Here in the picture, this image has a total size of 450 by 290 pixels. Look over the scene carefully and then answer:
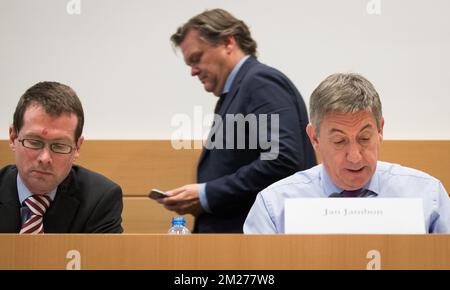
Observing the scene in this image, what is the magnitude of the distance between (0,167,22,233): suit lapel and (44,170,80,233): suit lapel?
0.08m

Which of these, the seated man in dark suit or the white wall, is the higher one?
the white wall

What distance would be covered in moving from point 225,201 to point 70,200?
0.56 meters

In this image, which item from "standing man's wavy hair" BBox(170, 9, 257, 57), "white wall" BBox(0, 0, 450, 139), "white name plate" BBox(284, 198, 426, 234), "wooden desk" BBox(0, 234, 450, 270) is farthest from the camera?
"white wall" BBox(0, 0, 450, 139)

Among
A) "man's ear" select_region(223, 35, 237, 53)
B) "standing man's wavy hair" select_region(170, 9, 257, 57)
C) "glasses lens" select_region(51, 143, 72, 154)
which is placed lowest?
"glasses lens" select_region(51, 143, 72, 154)

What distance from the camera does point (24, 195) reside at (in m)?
1.94

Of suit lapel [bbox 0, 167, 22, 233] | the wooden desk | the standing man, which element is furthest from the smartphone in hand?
the wooden desk

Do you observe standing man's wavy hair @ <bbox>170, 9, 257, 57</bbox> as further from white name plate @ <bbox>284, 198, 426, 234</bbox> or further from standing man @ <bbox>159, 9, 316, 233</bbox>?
white name plate @ <bbox>284, 198, 426, 234</bbox>

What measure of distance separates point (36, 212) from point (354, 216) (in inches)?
35.6

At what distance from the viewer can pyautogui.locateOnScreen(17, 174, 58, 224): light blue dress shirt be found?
1905 mm

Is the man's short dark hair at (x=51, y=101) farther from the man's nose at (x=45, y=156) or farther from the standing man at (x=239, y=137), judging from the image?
the standing man at (x=239, y=137)

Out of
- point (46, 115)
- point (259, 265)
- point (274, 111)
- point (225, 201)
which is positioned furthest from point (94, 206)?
point (259, 265)

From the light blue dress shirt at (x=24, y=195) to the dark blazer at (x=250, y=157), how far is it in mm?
559

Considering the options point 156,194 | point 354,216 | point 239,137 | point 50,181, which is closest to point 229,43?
point 239,137

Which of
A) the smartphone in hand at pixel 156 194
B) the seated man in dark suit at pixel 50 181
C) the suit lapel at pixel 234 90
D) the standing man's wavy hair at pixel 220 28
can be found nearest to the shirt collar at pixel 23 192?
the seated man in dark suit at pixel 50 181
